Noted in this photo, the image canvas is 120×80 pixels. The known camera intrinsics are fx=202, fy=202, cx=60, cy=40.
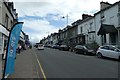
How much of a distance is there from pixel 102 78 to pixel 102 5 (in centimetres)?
3113

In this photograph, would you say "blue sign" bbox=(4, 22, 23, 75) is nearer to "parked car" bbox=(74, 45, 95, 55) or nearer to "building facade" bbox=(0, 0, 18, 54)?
"building facade" bbox=(0, 0, 18, 54)

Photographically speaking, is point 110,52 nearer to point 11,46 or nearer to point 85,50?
point 85,50

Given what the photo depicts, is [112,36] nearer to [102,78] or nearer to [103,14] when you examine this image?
[103,14]

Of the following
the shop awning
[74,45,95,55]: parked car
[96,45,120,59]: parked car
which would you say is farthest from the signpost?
the shop awning

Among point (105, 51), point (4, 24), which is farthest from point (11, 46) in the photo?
point (4, 24)

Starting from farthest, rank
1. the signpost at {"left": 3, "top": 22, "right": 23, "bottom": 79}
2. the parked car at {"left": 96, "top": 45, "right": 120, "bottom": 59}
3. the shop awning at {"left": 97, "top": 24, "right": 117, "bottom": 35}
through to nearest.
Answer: the shop awning at {"left": 97, "top": 24, "right": 117, "bottom": 35} → the parked car at {"left": 96, "top": 45, "right": 120, "bottom": 59} → the signpost at {"left": 3, "top": 22, "right": 23, "bottom": 79}

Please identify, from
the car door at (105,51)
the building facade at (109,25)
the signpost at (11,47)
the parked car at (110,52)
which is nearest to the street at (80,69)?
the parked car at (110,52)

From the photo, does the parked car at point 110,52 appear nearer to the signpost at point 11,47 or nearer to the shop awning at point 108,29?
the shop awning at point 108,29

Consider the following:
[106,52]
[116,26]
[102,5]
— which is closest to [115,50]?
[106,52]

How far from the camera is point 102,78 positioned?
32.9 feet

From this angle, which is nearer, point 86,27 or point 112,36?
point 112,36

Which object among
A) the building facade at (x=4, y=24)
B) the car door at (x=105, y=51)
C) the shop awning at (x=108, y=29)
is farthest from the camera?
the shop awning at (x=108, y=29)

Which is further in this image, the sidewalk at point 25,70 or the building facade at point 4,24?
the building facade at point 4,24

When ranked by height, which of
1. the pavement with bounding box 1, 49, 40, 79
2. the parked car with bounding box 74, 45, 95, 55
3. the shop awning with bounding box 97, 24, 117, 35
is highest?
the shop awning with bounding box 97, 24, 117, 35
